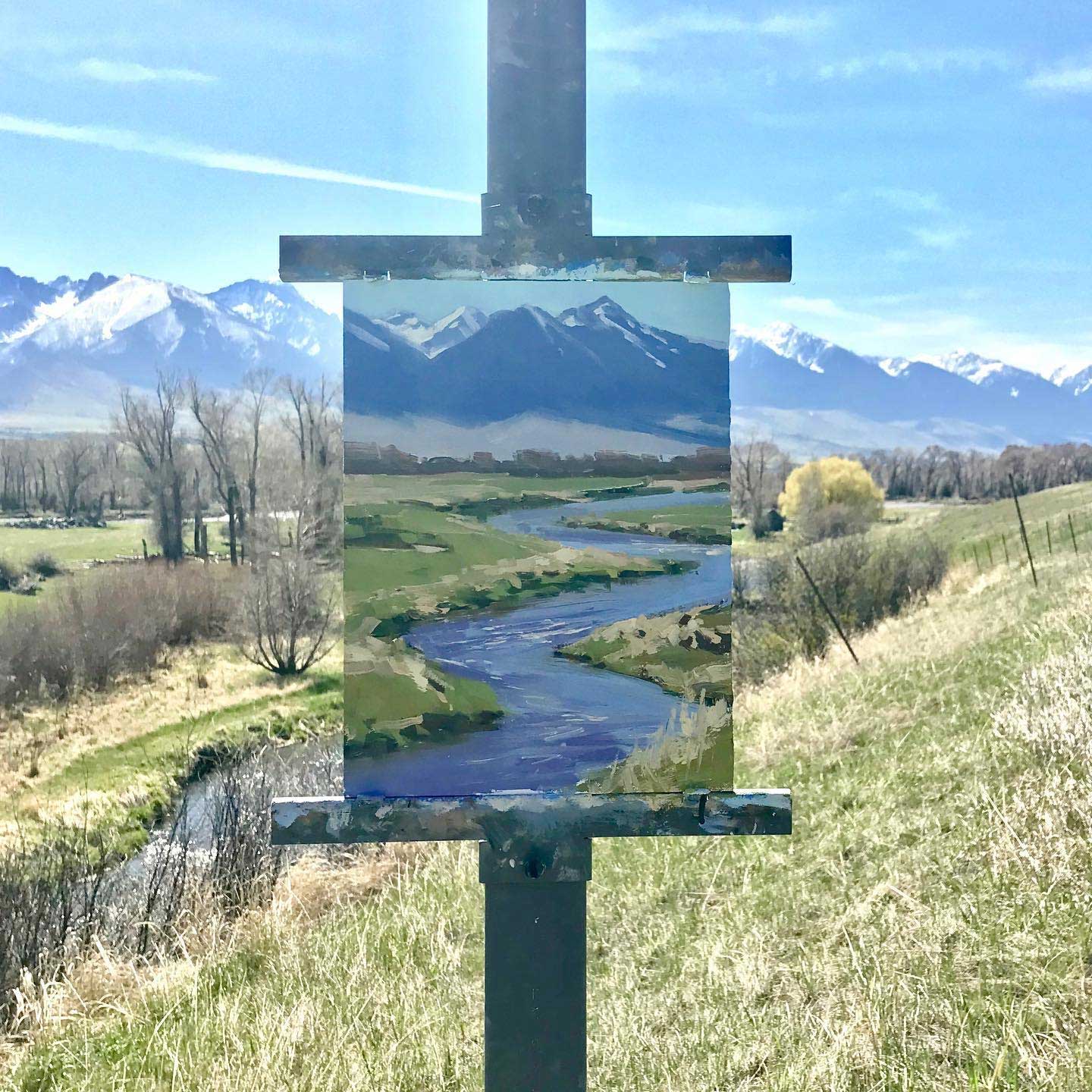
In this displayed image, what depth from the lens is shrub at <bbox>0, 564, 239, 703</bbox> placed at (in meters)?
15.6

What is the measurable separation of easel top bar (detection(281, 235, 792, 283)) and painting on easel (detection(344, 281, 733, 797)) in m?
0.03

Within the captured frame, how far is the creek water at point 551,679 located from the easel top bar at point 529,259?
1.36 feet

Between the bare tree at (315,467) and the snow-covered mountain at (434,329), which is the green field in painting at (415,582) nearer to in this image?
the snow-covered mountain at (434,329)

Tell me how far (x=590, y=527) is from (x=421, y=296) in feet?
1.69

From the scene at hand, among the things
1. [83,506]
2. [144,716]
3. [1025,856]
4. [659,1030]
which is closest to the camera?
[659,1030]

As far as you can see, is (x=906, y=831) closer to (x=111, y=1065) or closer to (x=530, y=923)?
(x=530, y=923)

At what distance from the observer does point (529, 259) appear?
176cm

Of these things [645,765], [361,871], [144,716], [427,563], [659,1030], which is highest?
[427,563]

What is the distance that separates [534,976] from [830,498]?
30227 millimetres

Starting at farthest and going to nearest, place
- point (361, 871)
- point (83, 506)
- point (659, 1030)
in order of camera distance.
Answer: point (83, 506), point (361, 871), point (659, 1030)

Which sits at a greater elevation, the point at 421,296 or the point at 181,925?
the point at 421,296

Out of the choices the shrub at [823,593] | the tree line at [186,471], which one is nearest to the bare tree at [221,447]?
the tree line at [186,471]

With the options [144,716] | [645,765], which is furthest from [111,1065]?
[144,716]

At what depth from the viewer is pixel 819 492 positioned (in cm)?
2772
